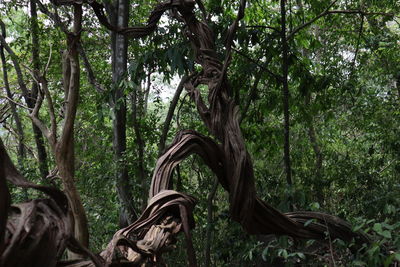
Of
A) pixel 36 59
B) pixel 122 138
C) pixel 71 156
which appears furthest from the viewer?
pixel 36 59

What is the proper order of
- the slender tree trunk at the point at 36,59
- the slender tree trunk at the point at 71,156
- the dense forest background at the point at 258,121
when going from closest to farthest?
the dense forest background at the point at 258,121, the slender tree trunk at the point at 71,156, the slender tree trunk at the point at 36,59

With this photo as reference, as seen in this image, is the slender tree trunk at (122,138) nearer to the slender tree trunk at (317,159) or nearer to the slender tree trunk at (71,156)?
the slender tree trunk at (71,156)

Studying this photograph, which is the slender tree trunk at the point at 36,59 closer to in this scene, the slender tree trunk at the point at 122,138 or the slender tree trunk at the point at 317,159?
the slender tree trunk at the point at 122,138

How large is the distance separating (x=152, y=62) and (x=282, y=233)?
1184 mm

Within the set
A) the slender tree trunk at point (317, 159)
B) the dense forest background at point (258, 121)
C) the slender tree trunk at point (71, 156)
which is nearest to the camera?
the dense forest background at point (258, 121)

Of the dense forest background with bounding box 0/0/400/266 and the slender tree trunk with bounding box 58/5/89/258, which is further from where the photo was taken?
the slender tree trunk with bounding box 58/5/89/258

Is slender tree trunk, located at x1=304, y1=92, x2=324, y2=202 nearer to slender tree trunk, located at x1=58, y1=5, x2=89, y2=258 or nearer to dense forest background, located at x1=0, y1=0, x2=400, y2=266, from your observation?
dense forest background, located at x1=0, y1=0, x2=400, y2=266

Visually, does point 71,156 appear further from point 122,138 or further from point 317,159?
point 317,159

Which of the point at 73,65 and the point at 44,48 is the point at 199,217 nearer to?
the point at 73,65

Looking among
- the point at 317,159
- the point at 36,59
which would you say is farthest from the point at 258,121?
the point at 36,59

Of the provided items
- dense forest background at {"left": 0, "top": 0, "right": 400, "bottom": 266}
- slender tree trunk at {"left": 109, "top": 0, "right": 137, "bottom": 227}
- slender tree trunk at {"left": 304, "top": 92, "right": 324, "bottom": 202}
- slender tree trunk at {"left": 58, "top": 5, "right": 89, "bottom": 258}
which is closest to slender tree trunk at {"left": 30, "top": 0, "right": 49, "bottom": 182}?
dense forest background at {"left": 0, "top": 0, "right": 400, "bottom": 266}

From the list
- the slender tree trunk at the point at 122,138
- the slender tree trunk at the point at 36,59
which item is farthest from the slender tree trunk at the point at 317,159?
the slender tree trunk at the point at 36,59

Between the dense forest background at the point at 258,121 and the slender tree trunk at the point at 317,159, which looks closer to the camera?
the dense forest background at the point at 258,121

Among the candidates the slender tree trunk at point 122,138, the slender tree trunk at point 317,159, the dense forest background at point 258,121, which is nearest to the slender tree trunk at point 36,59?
the dense forest background at point 258,121
